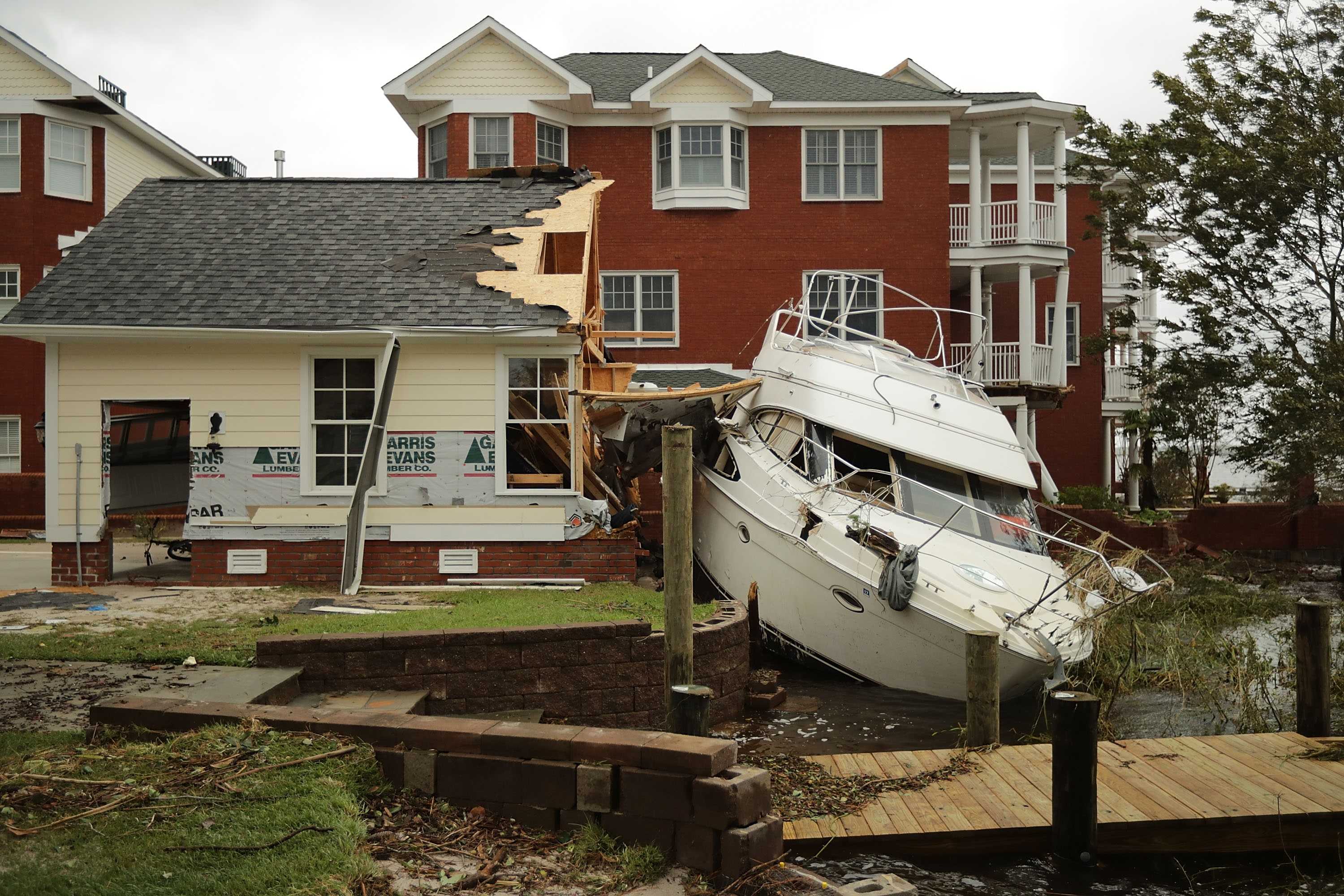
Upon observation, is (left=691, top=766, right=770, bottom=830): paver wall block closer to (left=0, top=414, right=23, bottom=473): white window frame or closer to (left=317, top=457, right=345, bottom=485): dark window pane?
(left=317, top=457, right=345, bottom=485): dark window pane

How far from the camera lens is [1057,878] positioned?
7.36 m

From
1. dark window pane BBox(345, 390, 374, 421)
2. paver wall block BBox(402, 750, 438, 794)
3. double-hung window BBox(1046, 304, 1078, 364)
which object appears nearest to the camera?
paver wall block BBox(402, 750, 438, 794)

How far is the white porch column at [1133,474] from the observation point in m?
29.1

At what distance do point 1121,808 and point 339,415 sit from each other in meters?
10.3

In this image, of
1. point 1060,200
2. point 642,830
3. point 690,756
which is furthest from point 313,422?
point 1060,200

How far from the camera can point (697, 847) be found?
6043 mm

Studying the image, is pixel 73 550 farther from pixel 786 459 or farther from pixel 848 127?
pixel 848 127

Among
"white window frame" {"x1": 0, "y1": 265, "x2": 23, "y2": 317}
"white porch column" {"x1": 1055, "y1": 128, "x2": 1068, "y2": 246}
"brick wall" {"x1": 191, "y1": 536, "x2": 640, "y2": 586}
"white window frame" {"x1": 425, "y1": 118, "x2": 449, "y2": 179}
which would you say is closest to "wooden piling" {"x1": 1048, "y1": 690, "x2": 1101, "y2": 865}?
"brick wall" {"x1": 191, "y1": 536, "x2": 640, "y2": 586}

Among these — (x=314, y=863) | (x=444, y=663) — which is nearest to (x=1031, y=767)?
(x=444, y=663)

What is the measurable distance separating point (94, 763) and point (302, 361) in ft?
28.4

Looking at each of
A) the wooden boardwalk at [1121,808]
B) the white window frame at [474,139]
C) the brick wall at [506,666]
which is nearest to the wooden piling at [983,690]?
the wooden boardwalk at [1121,808]

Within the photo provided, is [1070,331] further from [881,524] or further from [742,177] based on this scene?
[881,524]

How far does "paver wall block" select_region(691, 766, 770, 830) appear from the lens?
5.95 m

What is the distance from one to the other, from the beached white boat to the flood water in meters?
0.42
